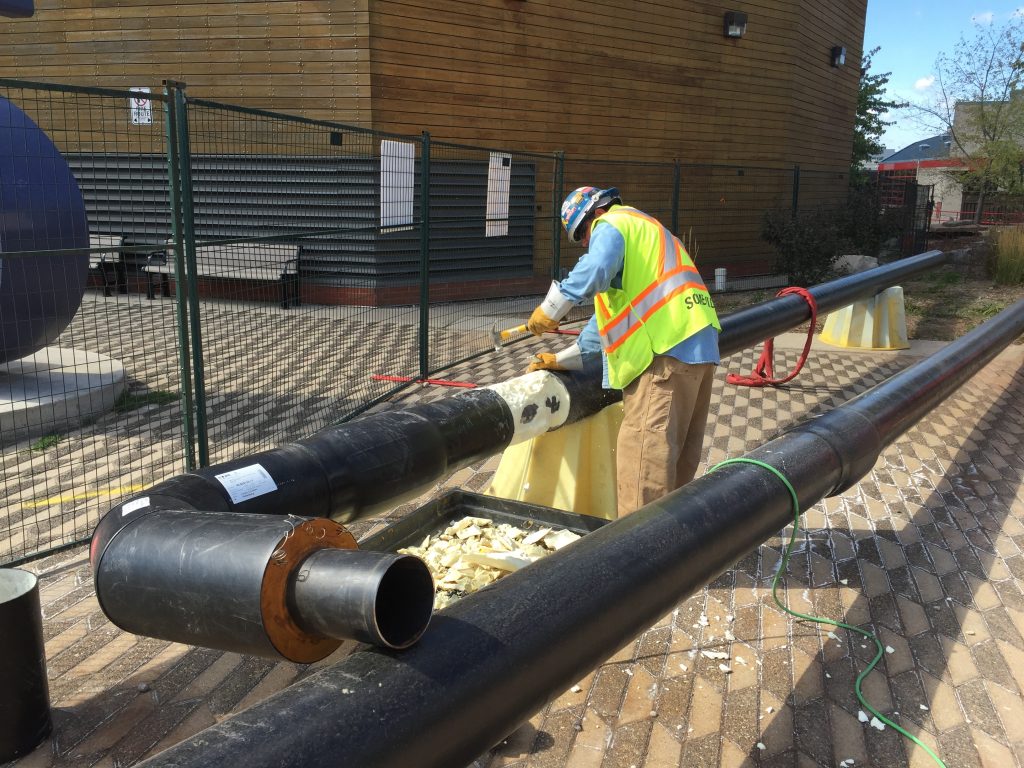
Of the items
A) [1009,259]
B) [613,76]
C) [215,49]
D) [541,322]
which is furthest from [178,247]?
[1009,259]

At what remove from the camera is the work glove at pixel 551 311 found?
4.21 metres

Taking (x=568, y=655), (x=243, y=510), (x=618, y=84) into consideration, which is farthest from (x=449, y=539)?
(x=618, y=84)

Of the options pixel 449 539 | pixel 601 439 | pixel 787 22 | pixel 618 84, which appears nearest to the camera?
pixel 449 539

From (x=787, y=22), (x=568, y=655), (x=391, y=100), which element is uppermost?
(x=787, y=22)

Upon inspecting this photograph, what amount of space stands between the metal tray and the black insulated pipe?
140cm

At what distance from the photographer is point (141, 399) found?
7500 mm

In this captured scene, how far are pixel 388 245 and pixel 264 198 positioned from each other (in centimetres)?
178

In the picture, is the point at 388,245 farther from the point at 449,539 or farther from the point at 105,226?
the point at 449,539

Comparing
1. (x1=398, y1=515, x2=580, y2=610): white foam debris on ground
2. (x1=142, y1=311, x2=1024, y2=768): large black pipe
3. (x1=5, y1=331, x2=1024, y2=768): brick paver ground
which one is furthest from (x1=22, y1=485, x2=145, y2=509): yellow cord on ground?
(x1=142, y1=311, x2=1024, y2=768): large black pipe

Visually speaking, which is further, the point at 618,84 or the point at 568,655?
the point at 618,84

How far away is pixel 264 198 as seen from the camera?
11.6 metres

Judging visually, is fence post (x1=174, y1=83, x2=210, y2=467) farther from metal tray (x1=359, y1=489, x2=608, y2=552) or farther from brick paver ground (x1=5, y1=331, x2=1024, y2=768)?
metal tray (x1=359, y1=489, x2=608, y2=552)

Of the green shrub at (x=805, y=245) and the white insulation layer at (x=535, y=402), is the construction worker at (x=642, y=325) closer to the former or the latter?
the white insulation layer at (x=535, y=402)

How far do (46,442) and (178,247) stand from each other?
2573 millimetres
